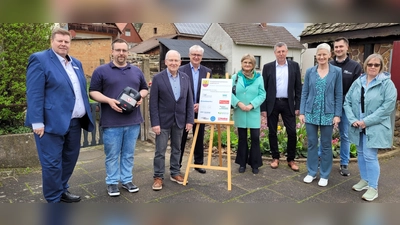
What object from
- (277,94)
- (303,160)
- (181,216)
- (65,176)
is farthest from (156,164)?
(181,216)

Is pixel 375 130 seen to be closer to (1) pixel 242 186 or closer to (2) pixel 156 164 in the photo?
(1) pixel 242 186

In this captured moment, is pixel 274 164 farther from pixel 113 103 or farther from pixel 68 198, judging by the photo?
pixel 68 198

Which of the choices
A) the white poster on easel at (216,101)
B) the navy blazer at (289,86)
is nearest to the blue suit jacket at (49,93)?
the white poster on easel at (216,101)

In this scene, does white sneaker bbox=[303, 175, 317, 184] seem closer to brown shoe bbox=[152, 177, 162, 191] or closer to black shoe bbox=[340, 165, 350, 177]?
black shoe bbox=[340, 165, 350, 177]

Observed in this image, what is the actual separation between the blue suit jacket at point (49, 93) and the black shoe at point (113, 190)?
39.2 inches

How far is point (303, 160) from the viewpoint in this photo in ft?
17.0

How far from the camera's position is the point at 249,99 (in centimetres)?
449

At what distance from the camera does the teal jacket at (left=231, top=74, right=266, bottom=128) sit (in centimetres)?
447

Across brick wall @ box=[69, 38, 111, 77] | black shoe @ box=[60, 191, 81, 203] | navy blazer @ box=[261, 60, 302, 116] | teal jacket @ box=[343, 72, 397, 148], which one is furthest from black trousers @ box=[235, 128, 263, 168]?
brick wall @ box=[69, 38, 111, 77]

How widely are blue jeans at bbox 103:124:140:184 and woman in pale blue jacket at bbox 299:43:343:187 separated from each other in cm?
236

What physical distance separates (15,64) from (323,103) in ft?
15.3

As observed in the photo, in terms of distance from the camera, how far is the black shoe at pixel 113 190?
3.71 m

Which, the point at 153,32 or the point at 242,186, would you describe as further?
the point at 153,32
